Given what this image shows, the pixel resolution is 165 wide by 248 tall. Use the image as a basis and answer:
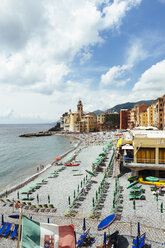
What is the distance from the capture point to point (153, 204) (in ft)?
50.7

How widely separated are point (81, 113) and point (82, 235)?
124791 millimetres

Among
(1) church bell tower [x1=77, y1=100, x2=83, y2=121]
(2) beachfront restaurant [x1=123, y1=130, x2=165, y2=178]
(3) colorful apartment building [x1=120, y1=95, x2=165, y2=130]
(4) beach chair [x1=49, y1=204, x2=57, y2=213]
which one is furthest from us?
(1) church bell tower [x1=77, y1=100, x2=83, y2=121]

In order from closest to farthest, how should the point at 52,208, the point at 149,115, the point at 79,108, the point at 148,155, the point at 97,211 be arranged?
the point at 97,211, the point at 52,208, the point at 148,155, the point at 149,115, the point at 79,108

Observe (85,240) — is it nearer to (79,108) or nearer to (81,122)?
(81,122)

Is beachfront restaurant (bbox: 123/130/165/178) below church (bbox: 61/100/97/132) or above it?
below

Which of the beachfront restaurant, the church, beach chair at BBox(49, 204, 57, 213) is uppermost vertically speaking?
the church

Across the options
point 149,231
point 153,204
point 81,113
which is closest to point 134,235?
point 149,231

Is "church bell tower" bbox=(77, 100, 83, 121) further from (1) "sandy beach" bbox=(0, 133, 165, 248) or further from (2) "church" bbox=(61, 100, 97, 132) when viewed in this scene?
(1) "sandy beach" bbox=(0, 133, 165, 248)

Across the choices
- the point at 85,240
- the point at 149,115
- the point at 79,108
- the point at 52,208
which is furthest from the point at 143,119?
the point at 85,240

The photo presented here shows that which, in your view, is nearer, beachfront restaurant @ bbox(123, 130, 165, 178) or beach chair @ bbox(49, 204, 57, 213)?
beach chair @ bbox(49, 204, 57, 213)

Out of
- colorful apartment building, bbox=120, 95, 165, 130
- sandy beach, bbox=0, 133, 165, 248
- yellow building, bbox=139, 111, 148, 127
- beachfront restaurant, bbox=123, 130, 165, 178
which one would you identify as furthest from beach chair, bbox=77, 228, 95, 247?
yellow building, bbox=139, 111, 148, 127

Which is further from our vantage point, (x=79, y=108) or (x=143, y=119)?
(x=79, y=108)

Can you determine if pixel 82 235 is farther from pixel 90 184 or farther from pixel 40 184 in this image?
pixel 40 184

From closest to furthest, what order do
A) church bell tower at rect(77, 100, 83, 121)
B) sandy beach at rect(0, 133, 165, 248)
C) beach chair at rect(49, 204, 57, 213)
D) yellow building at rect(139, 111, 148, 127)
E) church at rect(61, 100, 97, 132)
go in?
sandy beach at rect(0, 133, 165, 248), beach chair at rect(49, 204, 57, 213), yellow building at rect(139, 111, 148, 127), church at rect(61, 100, 97, 132), church bell tower at rect(77, 100, 83, 121)
